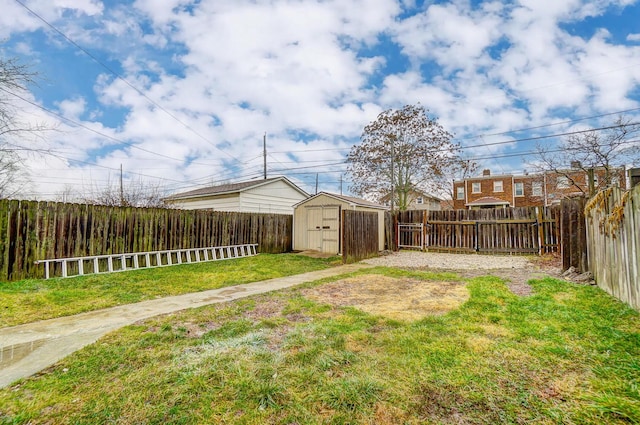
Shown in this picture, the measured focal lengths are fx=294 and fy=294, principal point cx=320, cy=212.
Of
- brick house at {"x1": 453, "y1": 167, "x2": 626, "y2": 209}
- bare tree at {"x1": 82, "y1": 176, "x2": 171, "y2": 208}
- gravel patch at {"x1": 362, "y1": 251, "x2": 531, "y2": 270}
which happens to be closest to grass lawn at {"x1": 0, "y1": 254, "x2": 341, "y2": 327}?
gravel patch at {"x1": 362, "y1": 251, "x2": 531, "y2": 270}

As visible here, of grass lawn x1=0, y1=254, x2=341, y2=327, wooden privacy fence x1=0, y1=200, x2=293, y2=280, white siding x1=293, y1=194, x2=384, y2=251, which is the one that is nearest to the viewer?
grass lawn x1=0, y1=254, x2=341, y2=327

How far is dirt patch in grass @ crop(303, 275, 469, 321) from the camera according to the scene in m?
3.96

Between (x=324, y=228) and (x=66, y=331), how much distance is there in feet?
32.0

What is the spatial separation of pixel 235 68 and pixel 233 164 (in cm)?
1655

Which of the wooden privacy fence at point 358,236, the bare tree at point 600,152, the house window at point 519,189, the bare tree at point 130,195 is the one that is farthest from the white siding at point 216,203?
the house window at point 519,189

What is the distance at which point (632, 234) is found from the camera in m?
3.30

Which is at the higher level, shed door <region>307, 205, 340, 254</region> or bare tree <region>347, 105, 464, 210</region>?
bare tree <region>347, 105, 464, 210</region>

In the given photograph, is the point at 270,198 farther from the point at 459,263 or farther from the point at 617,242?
the point at 617,242

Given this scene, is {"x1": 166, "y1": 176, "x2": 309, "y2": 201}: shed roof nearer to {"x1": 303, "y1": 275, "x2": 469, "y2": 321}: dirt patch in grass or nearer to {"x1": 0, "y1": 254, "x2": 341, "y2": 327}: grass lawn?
{"x1": 0, "y1": 254, "x2": 341, "y2": 327}: grass lawn

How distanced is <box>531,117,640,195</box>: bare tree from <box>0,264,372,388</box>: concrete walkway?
14.8m

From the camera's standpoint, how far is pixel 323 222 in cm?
1261

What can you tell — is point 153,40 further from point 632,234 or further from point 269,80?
point 632,234

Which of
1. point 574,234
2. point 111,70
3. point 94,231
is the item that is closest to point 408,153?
point 574,234

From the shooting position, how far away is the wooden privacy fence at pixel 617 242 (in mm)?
3246
